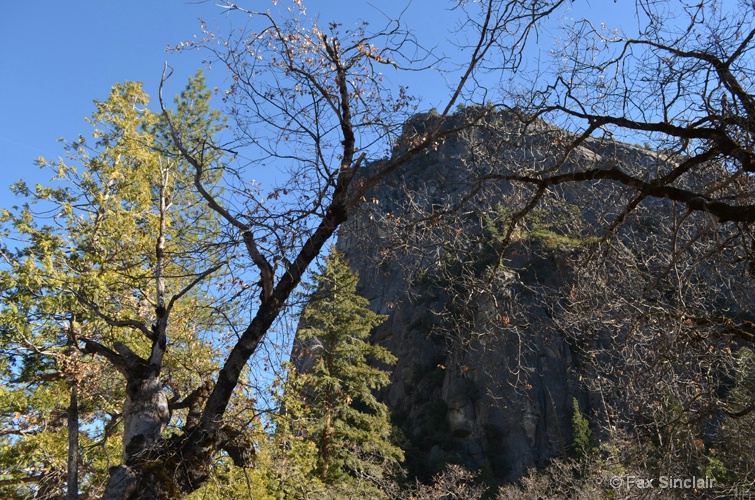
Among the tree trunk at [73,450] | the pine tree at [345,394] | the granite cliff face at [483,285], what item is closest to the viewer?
the granite cliff face at [483,285]

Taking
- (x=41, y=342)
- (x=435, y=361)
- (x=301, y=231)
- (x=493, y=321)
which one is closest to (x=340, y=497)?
(x=41, y=342)

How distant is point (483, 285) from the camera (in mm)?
4809

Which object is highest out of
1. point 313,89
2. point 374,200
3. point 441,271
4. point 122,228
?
point 122,228

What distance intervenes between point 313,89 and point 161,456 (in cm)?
288

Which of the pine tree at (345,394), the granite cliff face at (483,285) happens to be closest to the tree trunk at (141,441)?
the granite cliff face at (483,285)

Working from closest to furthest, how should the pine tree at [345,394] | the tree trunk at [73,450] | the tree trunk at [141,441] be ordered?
the tree trunk at [141,441]
the tree trunk at [73,450]
the pine tree at [345,394]

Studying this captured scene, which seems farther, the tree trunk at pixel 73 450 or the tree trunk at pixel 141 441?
the tree trunk at pixel 73 450

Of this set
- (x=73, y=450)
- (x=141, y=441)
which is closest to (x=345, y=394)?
(x=73, y=450)

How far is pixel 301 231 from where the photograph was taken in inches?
166

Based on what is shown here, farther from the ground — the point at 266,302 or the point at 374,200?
the point at 374,200

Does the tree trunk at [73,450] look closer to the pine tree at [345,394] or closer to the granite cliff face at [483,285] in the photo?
the granite cliff face at [483,285]

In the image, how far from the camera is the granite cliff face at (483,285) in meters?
4.89

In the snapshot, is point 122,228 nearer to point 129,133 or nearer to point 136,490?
point 129,133

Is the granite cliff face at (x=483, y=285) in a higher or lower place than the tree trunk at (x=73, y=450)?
higher
